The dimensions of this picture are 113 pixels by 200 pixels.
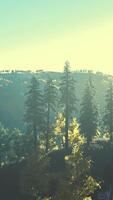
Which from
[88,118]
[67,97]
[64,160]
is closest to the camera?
[64,160]

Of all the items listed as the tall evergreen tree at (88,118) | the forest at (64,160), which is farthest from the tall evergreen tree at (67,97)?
the tall evergreen tree at (88,118)

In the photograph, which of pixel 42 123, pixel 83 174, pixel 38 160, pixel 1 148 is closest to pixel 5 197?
pixel 38 160

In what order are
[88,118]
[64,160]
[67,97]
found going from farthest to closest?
1. [88,118]
2. [67,97]
3. [64,160]

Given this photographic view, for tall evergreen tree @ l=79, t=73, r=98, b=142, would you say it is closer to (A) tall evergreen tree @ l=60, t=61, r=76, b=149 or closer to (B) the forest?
(B) the forest

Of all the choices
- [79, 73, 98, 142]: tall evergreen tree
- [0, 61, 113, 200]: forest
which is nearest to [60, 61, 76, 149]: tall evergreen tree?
[0, 61, 113, 200]: forest

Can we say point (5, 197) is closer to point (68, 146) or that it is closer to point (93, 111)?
point (68, 146)

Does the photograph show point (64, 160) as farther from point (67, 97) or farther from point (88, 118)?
point (88, 118)

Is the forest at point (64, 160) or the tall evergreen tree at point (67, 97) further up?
the tall evergreen tree at point (67, 97)

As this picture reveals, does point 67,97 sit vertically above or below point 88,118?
above

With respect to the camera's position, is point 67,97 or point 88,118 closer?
point 67,97

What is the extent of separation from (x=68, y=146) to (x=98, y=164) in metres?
11.3

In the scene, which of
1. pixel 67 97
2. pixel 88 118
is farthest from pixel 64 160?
pixel 88 118

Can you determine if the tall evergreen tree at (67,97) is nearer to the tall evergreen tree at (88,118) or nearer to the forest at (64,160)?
the forest at (64,160)

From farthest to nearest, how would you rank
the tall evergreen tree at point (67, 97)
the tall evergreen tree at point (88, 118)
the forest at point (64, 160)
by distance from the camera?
the tall evergreen tree at point (88, 118) → the tall evergreen tree at point (67, 97) → the forest at point (64, 160)
